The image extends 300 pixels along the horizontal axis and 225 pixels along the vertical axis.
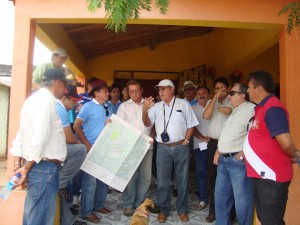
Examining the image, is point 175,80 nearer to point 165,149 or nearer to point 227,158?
point 165,149

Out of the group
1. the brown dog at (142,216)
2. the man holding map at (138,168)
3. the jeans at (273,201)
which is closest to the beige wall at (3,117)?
the man holding map at (138,168)

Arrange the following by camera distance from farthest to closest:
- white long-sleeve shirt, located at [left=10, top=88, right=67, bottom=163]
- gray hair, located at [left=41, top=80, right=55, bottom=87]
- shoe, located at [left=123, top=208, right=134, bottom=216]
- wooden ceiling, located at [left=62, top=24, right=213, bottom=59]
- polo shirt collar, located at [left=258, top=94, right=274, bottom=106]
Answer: wooden ceiling, located at [left=62, top=24, right=213, bottom=59] < shoe, located at [left=123, top=208, right=134, bottom=216] < gray hair, located at [left=41, top=80, right=55, bottom=87] < polo shirt collar, located at [left=258, top=94, right=274, bottom=106] < white long-sleeve shirt, located at [left=10, top=88, right=67, bottom=163]

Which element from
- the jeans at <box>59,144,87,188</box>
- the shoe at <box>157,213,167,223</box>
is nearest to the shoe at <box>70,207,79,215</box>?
the jeans at <box>59,144,87,188</box>

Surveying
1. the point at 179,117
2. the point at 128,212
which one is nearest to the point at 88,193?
the point at 128,212

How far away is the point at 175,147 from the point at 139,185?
2.73 feet

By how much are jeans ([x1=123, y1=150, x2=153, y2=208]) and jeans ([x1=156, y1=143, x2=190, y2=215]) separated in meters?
0.26

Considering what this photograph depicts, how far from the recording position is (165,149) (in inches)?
160

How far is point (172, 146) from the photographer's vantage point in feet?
13.3

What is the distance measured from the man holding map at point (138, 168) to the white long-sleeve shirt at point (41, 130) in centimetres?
162

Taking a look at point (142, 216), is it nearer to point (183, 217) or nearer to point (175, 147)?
point (175, 147)

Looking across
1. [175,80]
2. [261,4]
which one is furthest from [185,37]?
[261,4]

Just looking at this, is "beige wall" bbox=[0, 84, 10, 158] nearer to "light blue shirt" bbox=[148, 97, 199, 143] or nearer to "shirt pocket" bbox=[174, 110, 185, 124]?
"light blue shirt" bbox=[148, 97, 199, 143]

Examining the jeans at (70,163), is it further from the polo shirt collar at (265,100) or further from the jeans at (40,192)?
the polo shirt collar at (265,100)

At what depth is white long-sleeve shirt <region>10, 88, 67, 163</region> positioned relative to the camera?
2.54m
